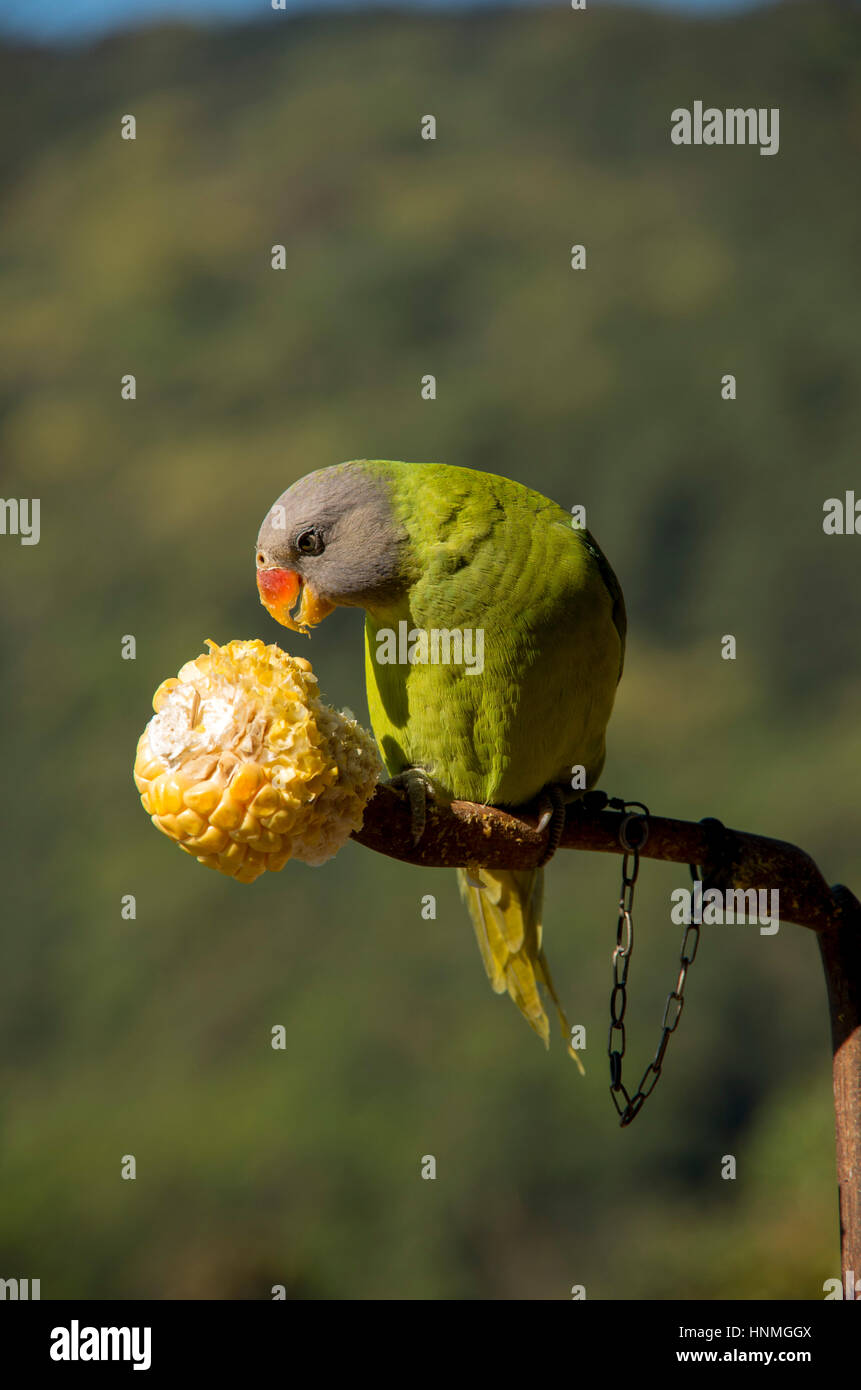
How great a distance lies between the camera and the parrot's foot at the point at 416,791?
188cm

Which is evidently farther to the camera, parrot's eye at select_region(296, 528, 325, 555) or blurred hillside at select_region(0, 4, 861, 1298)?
blurred hillside at select_region(0, 4, 861, 1298)

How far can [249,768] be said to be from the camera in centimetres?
150

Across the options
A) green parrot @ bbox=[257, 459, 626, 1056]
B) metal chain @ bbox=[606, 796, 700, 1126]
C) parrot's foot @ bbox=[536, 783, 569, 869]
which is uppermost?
green parrot @ bbox=[257, 459, 626, 1056]

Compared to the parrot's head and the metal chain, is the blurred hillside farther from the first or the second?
the parrot's head

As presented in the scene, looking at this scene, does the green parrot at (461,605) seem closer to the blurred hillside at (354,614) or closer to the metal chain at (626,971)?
the metal chain at (626,971)

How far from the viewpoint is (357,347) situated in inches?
356

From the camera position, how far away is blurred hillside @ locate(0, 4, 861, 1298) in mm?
6223

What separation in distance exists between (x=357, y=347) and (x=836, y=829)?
547 centimetres

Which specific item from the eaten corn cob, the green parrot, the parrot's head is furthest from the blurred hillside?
the eaten corn cob

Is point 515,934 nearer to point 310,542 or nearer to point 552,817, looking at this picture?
point 552,817

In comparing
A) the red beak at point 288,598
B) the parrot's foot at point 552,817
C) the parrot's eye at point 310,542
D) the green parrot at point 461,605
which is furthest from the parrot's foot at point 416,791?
the parrot's eye at point 310,542

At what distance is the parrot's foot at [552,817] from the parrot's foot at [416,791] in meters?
0.24

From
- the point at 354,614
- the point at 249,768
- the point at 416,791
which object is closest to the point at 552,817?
the point at 416,791

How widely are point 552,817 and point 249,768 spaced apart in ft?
2.90
